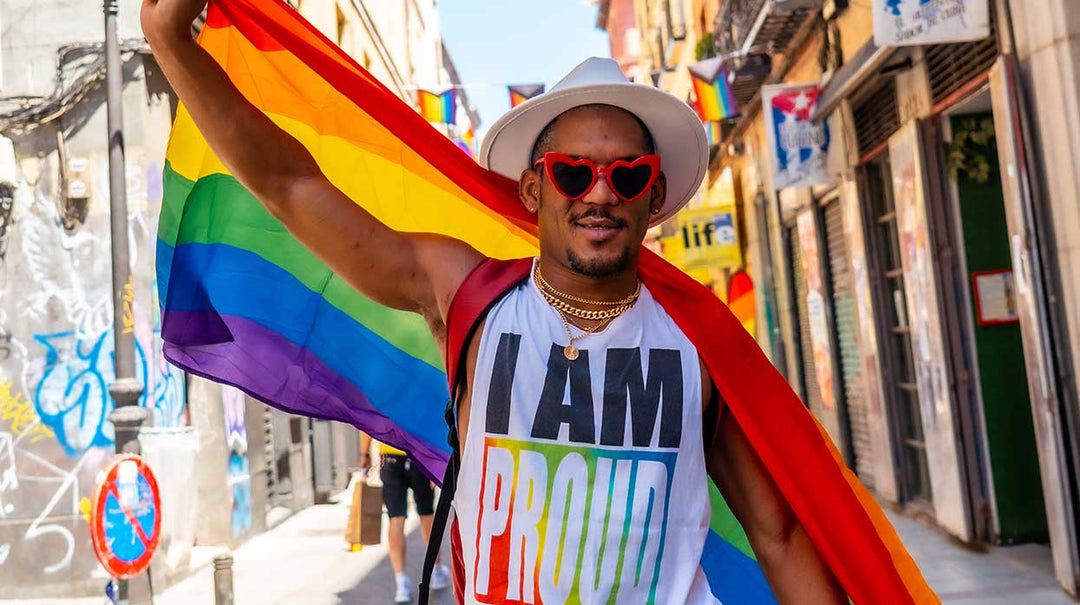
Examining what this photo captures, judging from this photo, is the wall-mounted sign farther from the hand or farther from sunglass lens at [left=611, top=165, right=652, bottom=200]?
the hand

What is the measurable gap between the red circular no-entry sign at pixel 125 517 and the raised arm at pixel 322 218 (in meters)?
4.60

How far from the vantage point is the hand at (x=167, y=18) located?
2.11m

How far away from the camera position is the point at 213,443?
33.0ft

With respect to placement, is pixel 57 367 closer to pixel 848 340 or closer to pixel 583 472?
Result: pixel 583 472

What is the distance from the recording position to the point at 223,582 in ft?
19.9

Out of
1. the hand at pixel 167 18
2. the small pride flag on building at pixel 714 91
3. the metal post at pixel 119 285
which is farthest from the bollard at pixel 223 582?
the small pride flag on building at pixel 714 91

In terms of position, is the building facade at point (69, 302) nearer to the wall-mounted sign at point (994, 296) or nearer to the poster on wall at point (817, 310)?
the wall-mounted sign at point (994, 296)

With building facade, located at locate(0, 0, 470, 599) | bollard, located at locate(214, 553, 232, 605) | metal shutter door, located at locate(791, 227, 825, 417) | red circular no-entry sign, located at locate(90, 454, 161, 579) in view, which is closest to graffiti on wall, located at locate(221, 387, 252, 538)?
building facade, located at locate(0, 0, 470, 599)

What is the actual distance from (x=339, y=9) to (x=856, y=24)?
9495 millimetres

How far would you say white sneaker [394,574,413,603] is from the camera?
7504mm

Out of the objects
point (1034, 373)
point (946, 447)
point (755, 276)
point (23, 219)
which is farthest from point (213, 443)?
point (755, 276)

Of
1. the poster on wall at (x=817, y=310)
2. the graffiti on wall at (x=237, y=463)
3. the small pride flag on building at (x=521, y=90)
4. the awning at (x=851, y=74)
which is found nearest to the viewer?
the awning at (x=851, y=74)

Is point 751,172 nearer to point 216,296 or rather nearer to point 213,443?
point 213,443

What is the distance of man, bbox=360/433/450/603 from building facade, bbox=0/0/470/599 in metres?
1.77
